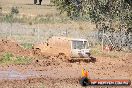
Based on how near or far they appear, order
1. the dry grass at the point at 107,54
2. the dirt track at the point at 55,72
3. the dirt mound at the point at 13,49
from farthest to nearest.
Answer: the dry grass at the point at 107,54
the dirt mound at the point at 13,49
the dirt track at the point at 55,72

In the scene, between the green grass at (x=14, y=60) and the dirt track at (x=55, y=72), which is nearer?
the dirt track at (x=55, y=72)

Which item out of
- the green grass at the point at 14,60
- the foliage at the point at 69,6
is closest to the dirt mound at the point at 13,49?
the green grass at the point at 14,60

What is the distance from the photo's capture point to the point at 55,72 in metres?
25.8

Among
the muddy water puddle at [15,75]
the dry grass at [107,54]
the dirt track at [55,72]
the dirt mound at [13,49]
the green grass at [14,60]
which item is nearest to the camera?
the dirt track at [55,72]

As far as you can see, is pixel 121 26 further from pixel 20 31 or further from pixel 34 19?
pixel 34 19

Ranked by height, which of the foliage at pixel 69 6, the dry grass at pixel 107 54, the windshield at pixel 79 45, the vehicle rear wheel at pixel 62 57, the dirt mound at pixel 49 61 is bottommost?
the dry grass at pixel 107 54

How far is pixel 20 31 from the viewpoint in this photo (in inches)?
2233

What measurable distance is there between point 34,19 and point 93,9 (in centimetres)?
2638

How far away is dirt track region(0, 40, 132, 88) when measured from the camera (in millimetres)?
20617

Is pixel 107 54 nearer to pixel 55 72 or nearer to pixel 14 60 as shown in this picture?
pixel 14 60

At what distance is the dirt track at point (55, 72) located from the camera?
812 inches

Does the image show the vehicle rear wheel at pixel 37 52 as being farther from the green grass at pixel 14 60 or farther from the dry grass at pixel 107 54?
the dry grass at pixel 107 54

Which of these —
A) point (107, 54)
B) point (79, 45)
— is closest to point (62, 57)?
point (79, 45)

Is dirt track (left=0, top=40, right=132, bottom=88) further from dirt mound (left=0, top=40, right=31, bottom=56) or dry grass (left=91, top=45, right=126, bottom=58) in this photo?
dry grass (left=91, top=45, right=126, bottom=58)
